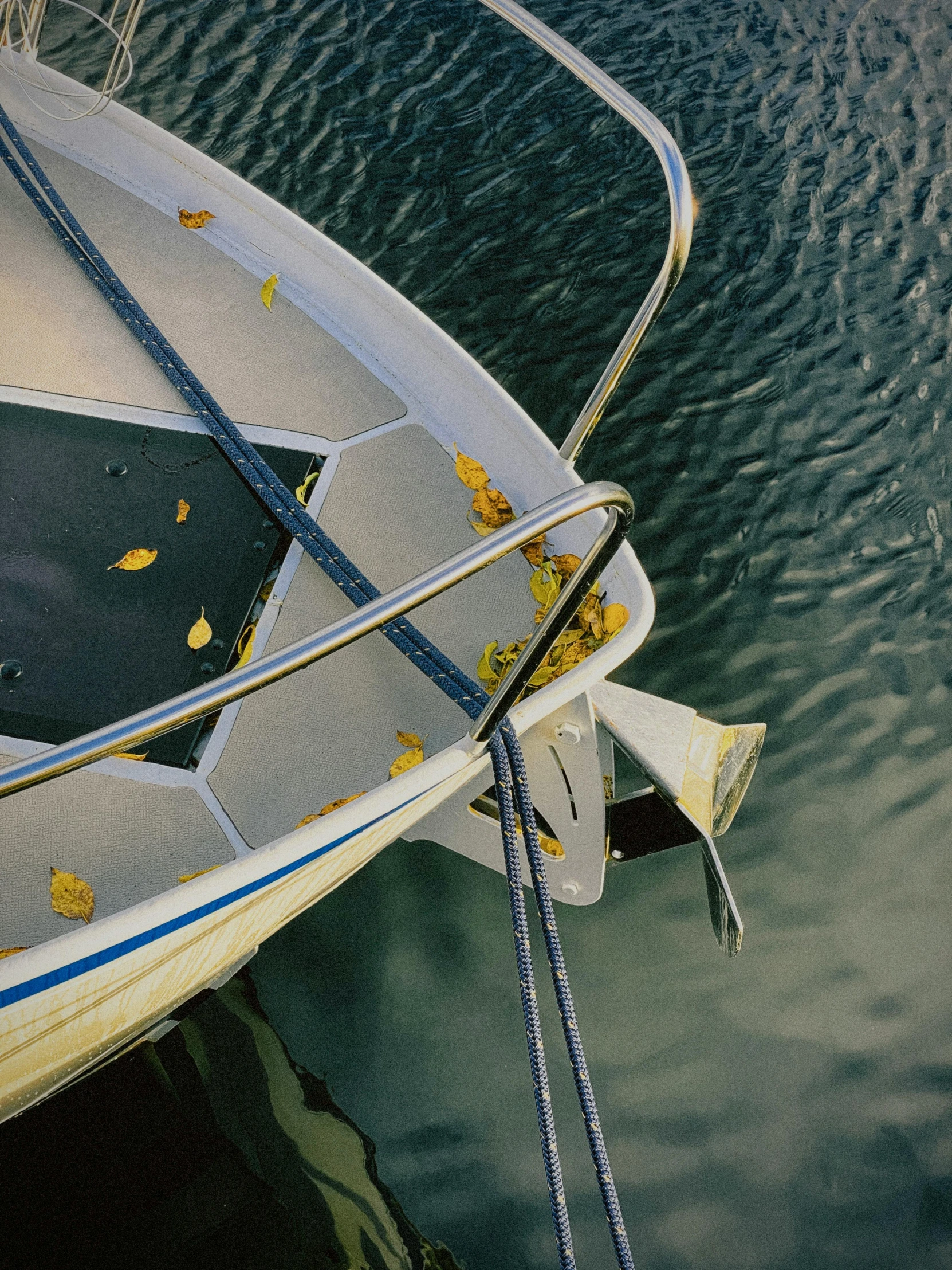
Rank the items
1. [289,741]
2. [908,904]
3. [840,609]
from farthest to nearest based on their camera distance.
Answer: [840,609] → [908,904] → [289,741]

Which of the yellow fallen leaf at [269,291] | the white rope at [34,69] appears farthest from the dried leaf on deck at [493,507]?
the white rope at [34,69]

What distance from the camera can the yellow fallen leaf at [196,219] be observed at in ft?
9.70

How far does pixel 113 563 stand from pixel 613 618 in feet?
3.75

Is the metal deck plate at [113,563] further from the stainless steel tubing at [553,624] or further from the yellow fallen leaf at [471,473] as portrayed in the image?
the stainless steel tubing at [553,624]

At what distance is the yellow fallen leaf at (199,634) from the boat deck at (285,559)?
0.12 metres

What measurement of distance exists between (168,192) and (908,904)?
3.00 metres

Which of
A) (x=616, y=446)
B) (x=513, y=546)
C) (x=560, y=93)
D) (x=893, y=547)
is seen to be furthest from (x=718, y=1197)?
(x=560, y=93)

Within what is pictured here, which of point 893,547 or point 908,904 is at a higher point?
point 893,547

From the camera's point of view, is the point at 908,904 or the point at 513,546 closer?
the point at 513,546

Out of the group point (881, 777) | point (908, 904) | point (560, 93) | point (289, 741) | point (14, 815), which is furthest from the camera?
point (560, 93)

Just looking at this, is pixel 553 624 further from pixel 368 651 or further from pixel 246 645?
pixel 246 645

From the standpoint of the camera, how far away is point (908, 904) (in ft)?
8.91

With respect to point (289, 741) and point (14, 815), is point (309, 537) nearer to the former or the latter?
point (289, 741)

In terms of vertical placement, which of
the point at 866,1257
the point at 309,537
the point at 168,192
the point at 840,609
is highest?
the point at 168,192
